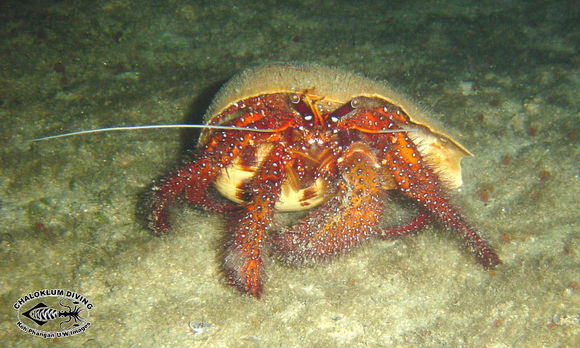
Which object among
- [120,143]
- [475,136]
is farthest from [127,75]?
[475,136]

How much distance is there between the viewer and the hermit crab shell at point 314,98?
2705mm

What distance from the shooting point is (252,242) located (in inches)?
98.1

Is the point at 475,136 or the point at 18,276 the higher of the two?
the point at 475,136

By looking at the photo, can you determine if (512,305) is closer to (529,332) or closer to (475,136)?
(529,332)

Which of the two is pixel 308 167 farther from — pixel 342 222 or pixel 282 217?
pixel 282 217

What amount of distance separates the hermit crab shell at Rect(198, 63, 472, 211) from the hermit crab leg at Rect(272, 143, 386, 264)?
0.27 meters

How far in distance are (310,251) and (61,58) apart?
4.61 meters

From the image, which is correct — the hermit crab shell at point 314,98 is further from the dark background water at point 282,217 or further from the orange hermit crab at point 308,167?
the dark background water at point 282,217

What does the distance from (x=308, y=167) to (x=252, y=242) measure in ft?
2.66

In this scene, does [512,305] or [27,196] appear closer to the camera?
[512,305]

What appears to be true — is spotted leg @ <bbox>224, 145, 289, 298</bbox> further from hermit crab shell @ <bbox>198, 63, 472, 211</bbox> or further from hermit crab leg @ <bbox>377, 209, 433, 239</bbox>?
hermit crab leg @ <bbox>377, 209, 433, 239</bbox>

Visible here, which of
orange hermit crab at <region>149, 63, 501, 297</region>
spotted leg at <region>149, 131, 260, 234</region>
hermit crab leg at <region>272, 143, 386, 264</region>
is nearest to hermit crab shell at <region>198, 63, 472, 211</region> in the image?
orange hermit crab at <region>149, 63, 501, 297</region>

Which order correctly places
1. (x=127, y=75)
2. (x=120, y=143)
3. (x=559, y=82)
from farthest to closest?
(x=127, y=75) < (x=559, y=82) < (x=120, y=143)

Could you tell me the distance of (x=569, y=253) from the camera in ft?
9.25
